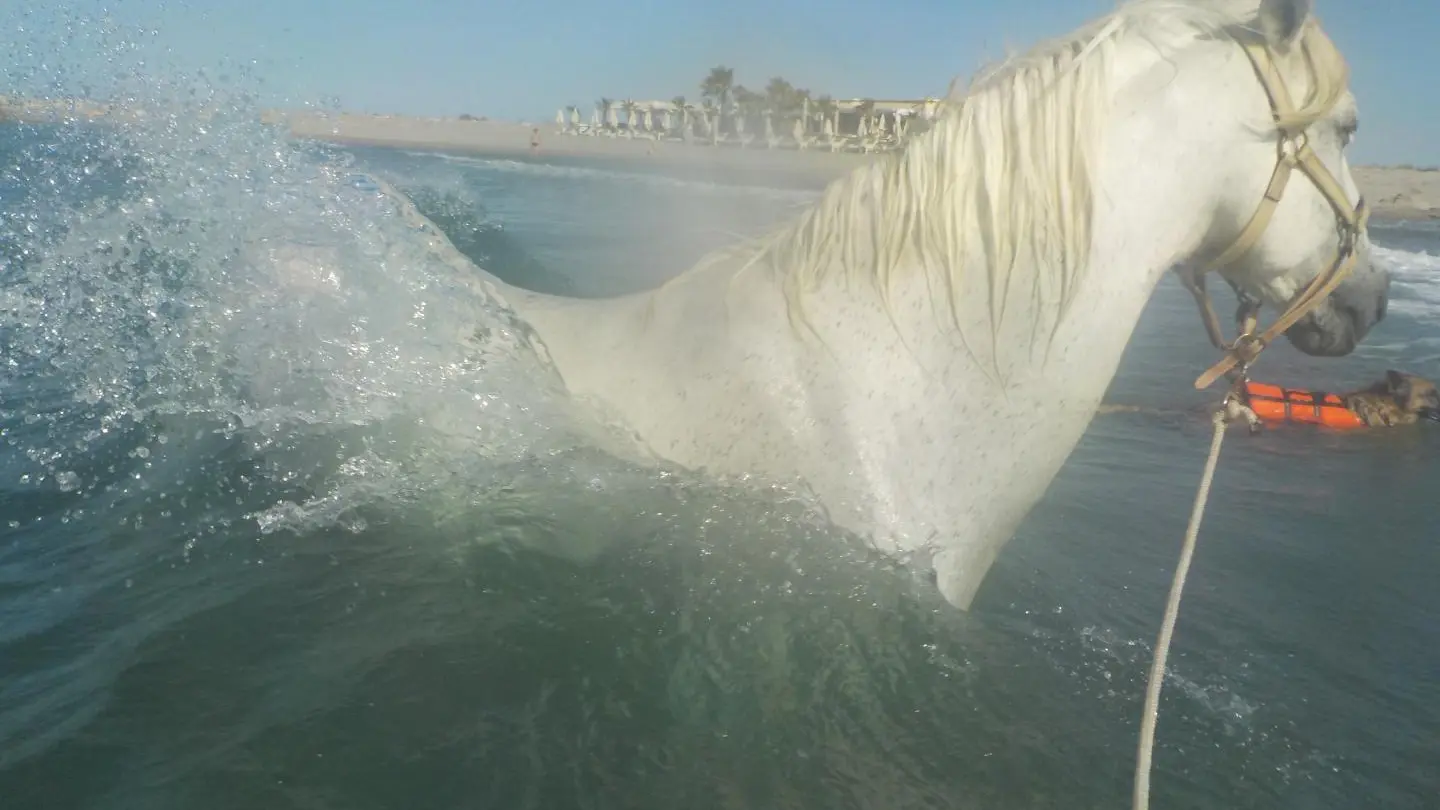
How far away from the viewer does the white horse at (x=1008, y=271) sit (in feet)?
6.74

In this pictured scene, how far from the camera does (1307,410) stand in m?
7.37

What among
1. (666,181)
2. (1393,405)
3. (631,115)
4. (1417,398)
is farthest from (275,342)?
(631,115)

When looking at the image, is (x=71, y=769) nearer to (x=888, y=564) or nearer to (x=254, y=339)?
(x=254, y=339)

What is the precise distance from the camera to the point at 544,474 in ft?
8.86

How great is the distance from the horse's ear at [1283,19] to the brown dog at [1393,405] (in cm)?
557

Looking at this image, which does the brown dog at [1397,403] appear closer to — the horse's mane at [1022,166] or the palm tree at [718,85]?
the horse's mane at [1022,166]

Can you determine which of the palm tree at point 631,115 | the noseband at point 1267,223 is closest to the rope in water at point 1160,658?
the noseband at point 1267,223

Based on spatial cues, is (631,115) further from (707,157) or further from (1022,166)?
(1022,166)

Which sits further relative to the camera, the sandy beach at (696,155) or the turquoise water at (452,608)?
the sandy beach at (696,155)

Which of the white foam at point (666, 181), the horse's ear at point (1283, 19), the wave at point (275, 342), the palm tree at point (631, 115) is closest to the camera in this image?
the horse's ear at point (1283, 19)

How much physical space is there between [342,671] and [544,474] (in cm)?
78

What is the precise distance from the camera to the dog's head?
7426 mm

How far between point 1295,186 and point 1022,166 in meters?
0.67

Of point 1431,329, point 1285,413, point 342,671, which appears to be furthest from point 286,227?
point 1431,329
